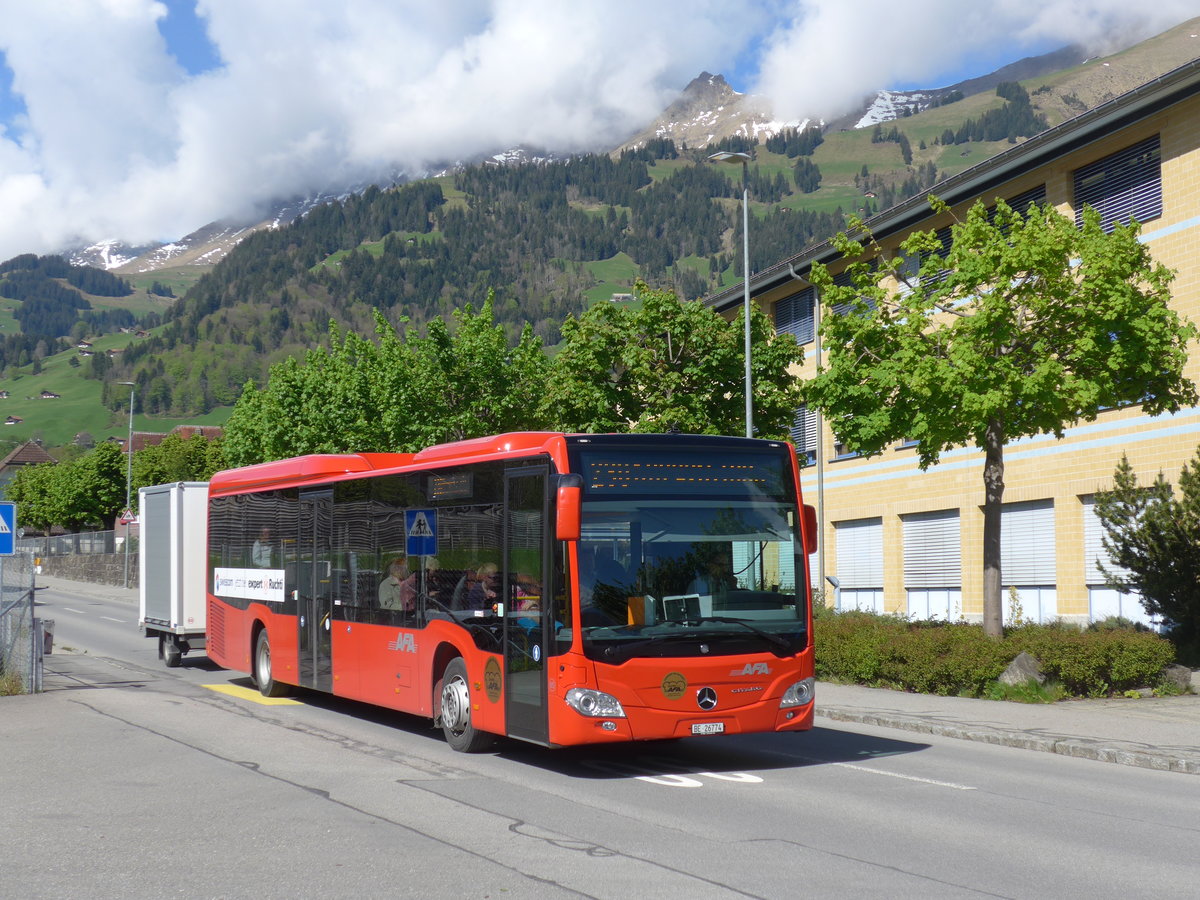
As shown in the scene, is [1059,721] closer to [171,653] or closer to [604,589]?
[604,589]

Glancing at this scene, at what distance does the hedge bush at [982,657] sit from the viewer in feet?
57.8

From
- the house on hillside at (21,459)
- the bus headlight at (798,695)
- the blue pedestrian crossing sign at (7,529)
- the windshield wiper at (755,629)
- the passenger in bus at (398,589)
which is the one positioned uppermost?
the house on hillside at (21,459)

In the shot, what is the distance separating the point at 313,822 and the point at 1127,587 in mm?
15734

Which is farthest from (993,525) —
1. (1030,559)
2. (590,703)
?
(1030,559)

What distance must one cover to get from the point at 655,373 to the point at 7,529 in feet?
45.2

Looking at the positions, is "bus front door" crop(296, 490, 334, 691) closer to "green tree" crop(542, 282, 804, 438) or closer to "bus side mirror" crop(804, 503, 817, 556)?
"bus side mirror" crop(804, 503, 817, 556)

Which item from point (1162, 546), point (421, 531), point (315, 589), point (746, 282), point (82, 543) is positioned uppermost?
point (746, 282)

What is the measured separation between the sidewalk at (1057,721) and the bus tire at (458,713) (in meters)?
5.36

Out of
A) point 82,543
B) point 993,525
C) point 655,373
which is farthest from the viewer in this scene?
point 82,543

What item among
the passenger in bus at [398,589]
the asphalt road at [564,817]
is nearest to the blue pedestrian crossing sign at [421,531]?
the passenger in bus at [398,589]

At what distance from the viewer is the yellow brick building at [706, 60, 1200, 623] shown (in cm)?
2552

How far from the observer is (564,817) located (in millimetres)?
9406

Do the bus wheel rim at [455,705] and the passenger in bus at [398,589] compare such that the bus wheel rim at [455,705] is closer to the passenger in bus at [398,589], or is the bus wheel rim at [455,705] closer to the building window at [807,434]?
the passenger in bus at [398,589]

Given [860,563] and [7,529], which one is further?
[860,563]
